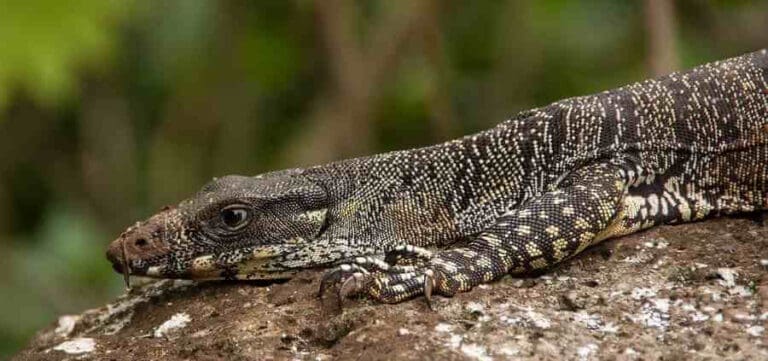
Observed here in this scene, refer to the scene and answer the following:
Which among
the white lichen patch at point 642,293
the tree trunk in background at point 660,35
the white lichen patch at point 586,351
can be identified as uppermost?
the tree trunk in background at point 660,35

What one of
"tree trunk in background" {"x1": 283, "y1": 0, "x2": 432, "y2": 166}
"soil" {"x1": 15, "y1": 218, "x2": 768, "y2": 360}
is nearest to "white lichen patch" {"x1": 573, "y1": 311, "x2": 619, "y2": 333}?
"soil" {"x1": 15, "y1": 218, "x2": 768, "y2": 360}

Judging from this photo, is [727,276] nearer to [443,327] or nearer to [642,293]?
[642,293]

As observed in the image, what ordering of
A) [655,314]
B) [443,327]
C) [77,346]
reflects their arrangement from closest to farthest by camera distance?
1. [443,327]
2. [655,314]
3. [77,346]

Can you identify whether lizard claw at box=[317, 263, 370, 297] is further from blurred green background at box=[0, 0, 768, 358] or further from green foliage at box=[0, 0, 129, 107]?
blurred green background at box=[0, 0, 768, 358]

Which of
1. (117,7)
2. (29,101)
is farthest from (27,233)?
(117,7)

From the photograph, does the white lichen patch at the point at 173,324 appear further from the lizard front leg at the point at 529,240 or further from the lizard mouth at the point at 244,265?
the lizard front leg at the point at 529,240

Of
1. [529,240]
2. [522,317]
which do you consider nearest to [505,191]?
[529,240]

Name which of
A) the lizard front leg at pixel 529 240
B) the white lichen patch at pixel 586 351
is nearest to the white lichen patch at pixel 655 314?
the white lichen patch at pixel 586 351
